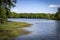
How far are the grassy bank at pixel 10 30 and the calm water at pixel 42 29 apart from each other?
0.27 ft

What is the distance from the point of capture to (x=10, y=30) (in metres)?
2.55

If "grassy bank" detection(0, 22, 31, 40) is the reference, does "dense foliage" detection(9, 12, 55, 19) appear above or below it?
above

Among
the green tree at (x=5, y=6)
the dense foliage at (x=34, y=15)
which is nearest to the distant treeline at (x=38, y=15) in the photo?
the dense foliage at (x=34, y=15)

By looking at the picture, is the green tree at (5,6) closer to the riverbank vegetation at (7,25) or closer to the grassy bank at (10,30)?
the riverbank vegetation at (7,25)

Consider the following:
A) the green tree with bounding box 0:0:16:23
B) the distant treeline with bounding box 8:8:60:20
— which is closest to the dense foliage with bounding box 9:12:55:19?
the distant treeline with bounding box 8:8:60:20

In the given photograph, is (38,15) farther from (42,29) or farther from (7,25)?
(7,25)

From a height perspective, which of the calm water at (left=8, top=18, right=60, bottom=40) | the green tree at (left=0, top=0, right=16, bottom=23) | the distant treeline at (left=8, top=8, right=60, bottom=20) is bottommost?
the calm water at (left=8, top=18, right=60, bottom=40)

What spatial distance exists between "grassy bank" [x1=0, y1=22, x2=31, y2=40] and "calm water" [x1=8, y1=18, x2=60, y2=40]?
0.27 ft

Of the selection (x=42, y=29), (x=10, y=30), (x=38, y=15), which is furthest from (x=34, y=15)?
(x=10, y=30)

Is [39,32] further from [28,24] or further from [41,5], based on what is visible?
[41,5]

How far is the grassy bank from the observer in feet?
8.20

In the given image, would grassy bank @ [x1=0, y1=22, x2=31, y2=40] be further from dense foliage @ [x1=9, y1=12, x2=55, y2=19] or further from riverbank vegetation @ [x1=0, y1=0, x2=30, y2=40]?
dense foliage @ [x1=9, y1=12, x2=55, y2=19]

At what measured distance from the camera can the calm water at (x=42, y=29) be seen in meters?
2.52

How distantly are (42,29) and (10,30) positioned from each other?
0.63 m
